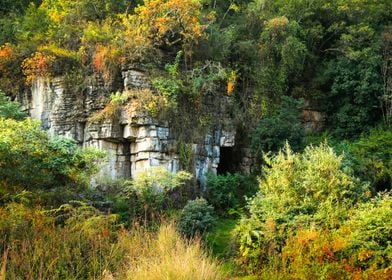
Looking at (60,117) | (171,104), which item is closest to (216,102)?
(171,104)

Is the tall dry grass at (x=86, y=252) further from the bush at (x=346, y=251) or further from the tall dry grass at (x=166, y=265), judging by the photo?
the bush at (x=346, y=251)

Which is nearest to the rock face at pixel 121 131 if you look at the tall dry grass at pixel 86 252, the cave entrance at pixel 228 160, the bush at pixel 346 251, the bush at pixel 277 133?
the cave entrance at pixel 228 160

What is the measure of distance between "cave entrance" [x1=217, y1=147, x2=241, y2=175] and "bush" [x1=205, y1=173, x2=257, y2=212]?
65.5 inches

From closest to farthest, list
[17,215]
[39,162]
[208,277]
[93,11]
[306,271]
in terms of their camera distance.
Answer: [208,277] → [306,271] → [17,215] → [39,162] → [93,11]

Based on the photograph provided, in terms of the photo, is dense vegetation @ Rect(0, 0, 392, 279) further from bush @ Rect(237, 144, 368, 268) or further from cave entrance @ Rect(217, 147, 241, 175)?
cave entrance @ Rect(217, 147, 241, 175)

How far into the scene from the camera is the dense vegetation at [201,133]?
6812mm

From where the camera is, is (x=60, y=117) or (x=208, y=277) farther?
(x=60, y=117)

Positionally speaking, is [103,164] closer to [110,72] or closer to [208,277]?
[110,72]

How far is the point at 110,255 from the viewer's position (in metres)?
6.80

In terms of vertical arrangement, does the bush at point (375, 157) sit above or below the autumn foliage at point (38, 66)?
below

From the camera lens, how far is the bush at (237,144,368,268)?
7.70 meters

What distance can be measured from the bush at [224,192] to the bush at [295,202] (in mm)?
3662

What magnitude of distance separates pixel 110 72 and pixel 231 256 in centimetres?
805

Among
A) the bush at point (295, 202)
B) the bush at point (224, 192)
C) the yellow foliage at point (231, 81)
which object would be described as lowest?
the bush at point (224, 192)
